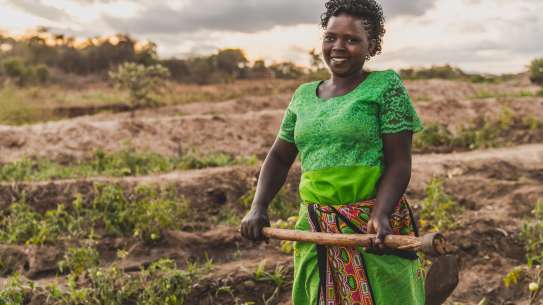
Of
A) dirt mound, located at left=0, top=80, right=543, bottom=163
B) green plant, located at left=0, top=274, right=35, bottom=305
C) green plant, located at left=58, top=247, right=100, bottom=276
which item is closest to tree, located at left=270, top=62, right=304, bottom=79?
dirt mound, located at left=0, top=80, right=543, bottom=163

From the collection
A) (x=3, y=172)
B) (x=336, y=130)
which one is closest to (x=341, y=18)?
(x=336, y=130)

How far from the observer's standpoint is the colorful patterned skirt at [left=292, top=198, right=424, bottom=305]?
5.40 ft

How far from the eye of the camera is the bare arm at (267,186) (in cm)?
187

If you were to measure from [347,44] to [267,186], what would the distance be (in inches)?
21.0

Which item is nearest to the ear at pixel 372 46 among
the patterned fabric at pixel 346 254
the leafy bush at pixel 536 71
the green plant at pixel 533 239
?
the patterned fabric at pixel 346 254

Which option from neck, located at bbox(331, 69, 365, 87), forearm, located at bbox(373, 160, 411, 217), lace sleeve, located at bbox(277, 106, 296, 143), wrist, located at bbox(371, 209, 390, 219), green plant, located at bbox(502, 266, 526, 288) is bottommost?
green plant, located at bbox(502, 266, 526, 288)

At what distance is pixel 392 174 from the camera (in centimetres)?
161

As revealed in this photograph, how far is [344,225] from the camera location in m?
1.65

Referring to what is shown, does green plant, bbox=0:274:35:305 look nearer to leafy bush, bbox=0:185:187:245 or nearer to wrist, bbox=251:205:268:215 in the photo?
leafy bush, bbox=0:185:187:245

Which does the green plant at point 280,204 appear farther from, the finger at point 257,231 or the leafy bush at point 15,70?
the leafy bush at point 15,70

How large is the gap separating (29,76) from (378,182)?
1947cm

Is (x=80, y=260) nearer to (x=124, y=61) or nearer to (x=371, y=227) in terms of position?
(x=371, y=227)

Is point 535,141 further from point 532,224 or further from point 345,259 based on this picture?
point 345,259

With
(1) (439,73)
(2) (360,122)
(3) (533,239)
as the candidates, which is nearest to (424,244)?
(2) (360,122)
